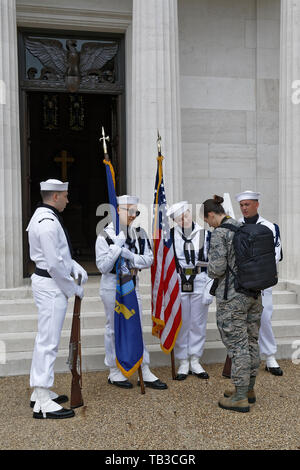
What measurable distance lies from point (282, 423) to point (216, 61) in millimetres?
7537

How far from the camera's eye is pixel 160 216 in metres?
6.11

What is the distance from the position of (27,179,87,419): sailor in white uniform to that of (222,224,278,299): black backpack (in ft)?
5.21

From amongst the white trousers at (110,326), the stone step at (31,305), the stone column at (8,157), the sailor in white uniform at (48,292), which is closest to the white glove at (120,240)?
the white trousers at (110,326)

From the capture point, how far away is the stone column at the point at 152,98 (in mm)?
8250

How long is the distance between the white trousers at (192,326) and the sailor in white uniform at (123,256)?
57 cm

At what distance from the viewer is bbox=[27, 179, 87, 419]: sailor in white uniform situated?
4.64m

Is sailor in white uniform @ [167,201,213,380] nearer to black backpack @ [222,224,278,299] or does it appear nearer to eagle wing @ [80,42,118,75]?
black backpack @ [222,224,278,299]

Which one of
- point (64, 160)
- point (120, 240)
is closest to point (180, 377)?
point (120, 240)

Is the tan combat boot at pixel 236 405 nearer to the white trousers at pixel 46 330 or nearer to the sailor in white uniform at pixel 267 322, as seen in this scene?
the sailor in white uniform at pixel 267 322

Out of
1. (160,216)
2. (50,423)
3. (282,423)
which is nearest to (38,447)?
(50,423)

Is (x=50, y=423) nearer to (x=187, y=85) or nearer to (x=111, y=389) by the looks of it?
(x=111, y=389)

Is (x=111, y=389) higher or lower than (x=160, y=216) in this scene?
lower

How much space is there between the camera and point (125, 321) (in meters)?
5.41

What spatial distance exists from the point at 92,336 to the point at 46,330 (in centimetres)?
209
